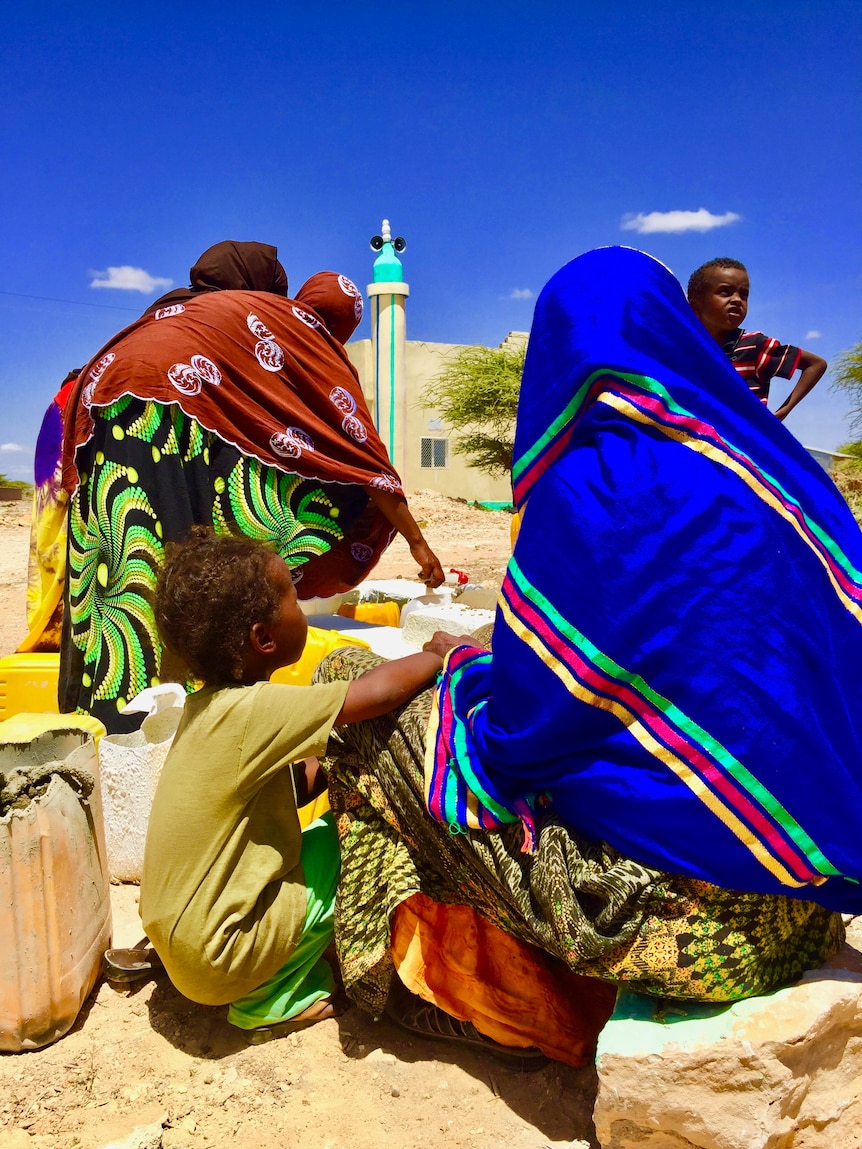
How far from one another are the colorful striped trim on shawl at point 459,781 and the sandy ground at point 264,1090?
0.64 m

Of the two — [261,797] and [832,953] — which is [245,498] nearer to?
[261,797]

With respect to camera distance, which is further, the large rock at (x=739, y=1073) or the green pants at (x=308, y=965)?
the green pants at (x=308, y=965)

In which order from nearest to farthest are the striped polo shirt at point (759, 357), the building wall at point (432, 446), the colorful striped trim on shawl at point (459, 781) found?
the colorful striped trim on shawl at point (459, 781) → the striped polo shirt at point (759, 357) → the building wall at point (432, 446)

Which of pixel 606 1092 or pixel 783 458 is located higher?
pixel 783 458

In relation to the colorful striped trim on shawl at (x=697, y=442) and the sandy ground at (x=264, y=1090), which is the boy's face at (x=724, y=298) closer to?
the colorful striped trim on shawl at (x=697, y=442)

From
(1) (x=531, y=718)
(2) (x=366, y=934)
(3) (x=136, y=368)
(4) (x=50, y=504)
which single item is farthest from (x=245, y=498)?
(1) (x=531, y=718)

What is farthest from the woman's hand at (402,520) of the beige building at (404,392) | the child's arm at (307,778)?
the beige building at (404,392)

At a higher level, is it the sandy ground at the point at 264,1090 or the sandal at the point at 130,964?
the sandal at the point at 130,964

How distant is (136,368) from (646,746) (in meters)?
2.66

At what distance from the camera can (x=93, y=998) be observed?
8.14ft

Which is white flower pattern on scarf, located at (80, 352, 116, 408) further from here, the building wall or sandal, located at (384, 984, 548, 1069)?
the building wall

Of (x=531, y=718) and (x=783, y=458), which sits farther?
(x=783, y=458)

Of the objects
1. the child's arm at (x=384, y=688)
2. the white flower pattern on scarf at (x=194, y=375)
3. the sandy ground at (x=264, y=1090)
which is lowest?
the sandy ground at (x=264, y=1090)

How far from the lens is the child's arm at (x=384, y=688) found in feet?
6.82
